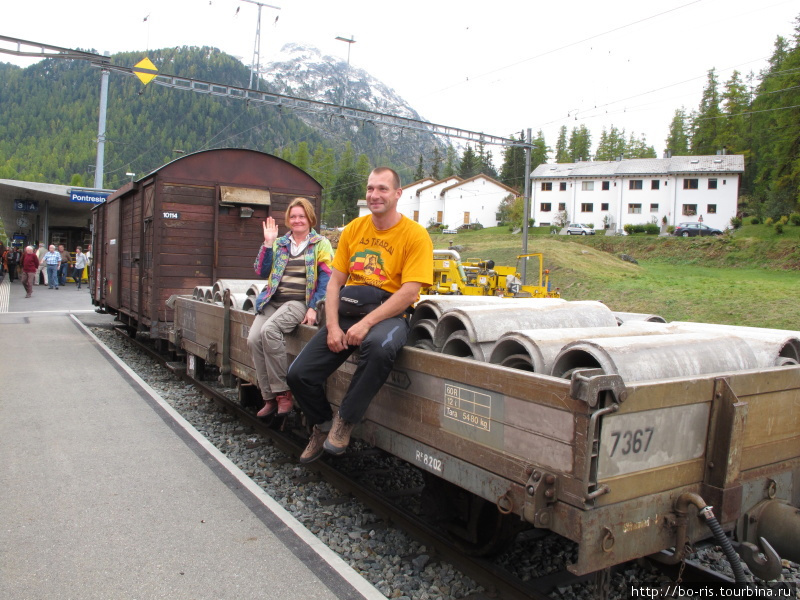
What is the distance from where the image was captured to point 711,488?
2871 millimetres

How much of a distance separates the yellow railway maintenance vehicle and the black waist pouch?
13.6 m

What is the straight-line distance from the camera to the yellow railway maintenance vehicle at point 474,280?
18359 millimetres

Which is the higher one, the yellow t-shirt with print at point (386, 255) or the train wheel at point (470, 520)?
the yellow t-shirt with print at point (386, 255)

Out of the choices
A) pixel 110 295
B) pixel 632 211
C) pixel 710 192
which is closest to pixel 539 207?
pixel 632 211

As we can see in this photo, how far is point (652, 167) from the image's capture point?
65312 millimetres

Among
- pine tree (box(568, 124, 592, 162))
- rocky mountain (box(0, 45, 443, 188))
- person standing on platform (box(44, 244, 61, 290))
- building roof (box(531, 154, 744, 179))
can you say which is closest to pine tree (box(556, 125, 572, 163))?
pine tree (box(568, 124, 592, 162))

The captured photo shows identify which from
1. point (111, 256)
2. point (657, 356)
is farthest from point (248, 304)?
point (111, 256)

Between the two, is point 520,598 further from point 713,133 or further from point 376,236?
point 713,133

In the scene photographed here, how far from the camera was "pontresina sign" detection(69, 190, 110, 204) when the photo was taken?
28719 mm

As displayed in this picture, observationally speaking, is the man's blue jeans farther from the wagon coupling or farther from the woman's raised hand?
the wagon coupling

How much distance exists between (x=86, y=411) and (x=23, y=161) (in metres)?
152

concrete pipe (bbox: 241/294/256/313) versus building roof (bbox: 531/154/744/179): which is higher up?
building roof (bbox: 531/154/744/179)

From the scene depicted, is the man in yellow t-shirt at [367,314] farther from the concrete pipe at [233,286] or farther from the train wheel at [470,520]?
the concrete pipe at [233,286]

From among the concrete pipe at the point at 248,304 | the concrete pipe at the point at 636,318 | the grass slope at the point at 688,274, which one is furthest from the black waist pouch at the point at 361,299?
the grass slope at the point at 688,274
